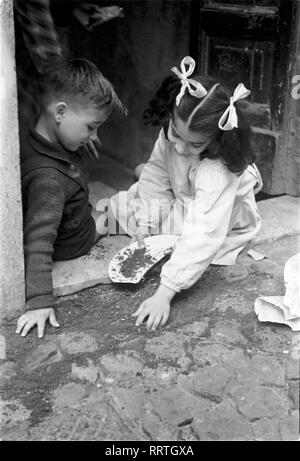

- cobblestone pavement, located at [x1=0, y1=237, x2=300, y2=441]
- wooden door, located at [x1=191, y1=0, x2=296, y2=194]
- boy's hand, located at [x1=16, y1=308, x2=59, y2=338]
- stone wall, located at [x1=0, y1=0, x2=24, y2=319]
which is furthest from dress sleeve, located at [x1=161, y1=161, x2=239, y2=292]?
wooden door, located at [x1=191, y1=0, x2=296, y2=194]

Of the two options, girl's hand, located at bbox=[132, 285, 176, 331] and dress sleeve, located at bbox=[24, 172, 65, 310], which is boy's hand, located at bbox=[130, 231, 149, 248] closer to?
girl's hand, located at bbox=[132, 285, 176, 331]

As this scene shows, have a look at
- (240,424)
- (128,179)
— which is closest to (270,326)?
(240,424)

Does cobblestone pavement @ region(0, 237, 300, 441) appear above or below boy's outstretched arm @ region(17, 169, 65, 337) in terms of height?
below

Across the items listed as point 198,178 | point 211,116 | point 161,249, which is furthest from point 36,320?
point 211,116

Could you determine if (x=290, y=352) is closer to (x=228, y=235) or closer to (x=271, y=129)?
(x=228, y=235)

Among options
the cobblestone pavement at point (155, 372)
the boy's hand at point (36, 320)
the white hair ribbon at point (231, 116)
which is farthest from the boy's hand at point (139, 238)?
the white hair ribbon at point (231, 116)

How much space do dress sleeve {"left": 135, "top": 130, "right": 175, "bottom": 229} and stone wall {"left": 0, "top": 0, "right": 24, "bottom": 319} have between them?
2.91 ft

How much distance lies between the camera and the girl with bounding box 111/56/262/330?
2.81m

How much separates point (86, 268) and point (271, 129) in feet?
5.06

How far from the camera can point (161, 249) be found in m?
3.26

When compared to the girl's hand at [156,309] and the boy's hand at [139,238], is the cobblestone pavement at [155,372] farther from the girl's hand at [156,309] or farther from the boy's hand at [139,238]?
the boy's hand at [139,238]

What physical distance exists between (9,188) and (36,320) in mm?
597

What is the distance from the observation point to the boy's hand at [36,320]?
9.11 ft

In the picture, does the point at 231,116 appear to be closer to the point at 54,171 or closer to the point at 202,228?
the point at 202,228
